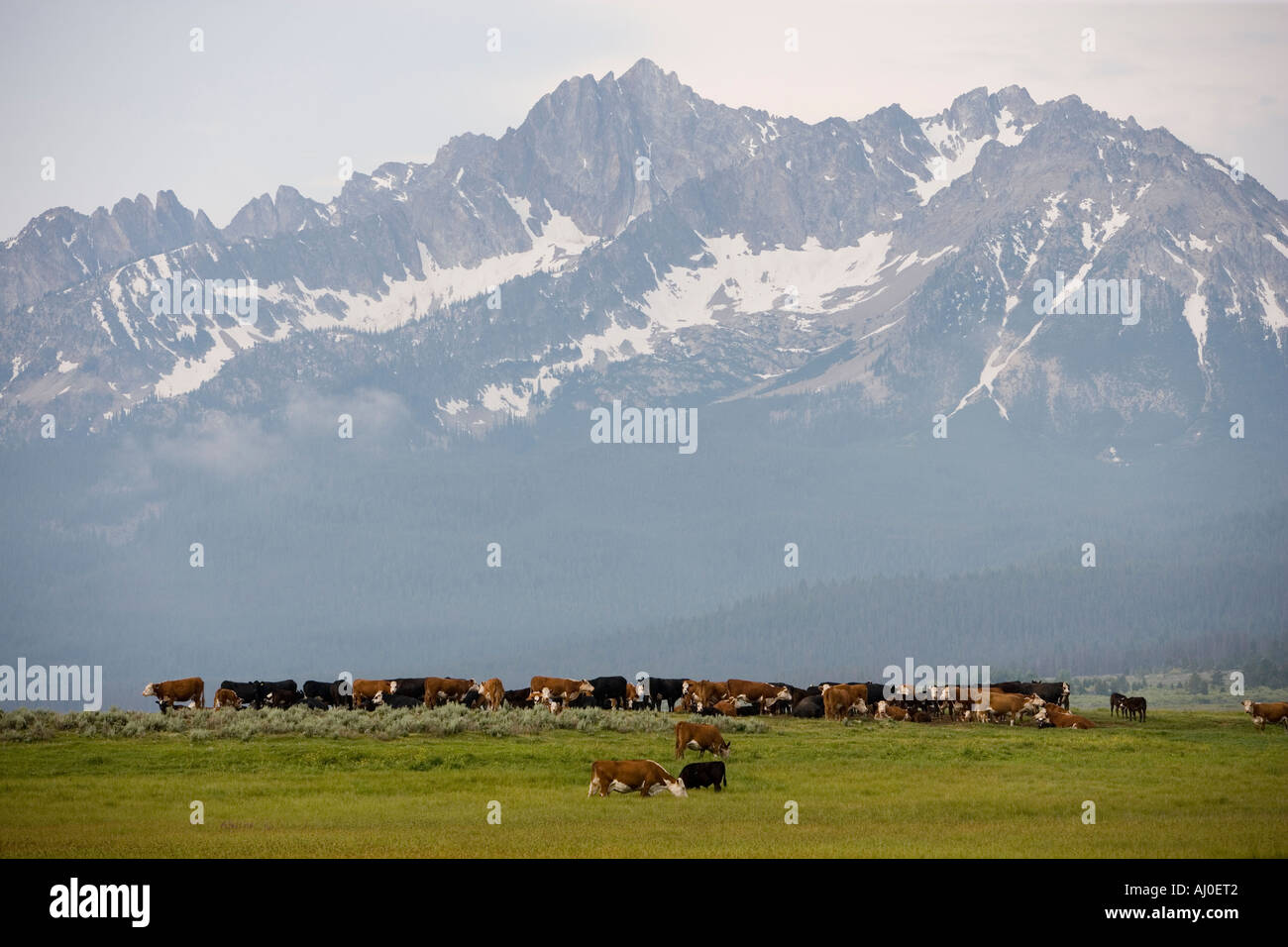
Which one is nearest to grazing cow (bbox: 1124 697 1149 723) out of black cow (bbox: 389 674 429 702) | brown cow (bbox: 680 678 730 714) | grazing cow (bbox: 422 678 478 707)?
brown cow (bbox: 680 678 730 714)

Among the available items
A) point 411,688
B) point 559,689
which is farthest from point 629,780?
point 411,688

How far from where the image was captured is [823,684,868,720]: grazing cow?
2854 inches

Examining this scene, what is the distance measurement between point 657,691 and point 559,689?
669cm

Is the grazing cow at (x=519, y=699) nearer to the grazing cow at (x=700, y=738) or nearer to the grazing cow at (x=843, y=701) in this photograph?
the grazing cow at (x=843, y=701)

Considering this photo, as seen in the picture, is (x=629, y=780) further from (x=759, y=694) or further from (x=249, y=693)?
(x=249, y=693)

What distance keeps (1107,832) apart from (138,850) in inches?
892

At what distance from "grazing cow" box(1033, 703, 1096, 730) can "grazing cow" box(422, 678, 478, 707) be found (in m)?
25.8

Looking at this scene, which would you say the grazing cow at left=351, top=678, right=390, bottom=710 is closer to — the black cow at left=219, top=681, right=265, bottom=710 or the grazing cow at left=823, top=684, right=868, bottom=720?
the black cow at left=219, top=681, right=265, bottom=710

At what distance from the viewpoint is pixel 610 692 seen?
75250 mm
